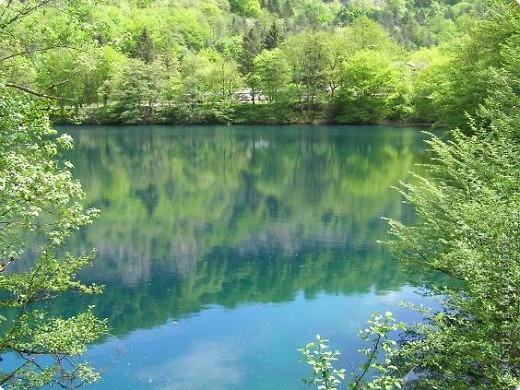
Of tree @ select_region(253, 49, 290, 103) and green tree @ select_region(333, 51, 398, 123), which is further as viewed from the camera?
tree @ select_region(253, 49, 290, 103)

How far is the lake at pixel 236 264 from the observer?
1262cm

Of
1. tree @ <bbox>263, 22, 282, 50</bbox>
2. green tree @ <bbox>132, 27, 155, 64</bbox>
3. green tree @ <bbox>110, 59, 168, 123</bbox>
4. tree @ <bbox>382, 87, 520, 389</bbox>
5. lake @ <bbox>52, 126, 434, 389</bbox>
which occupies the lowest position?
lake @ <bbox>52, 126, 434, 389</bbox>

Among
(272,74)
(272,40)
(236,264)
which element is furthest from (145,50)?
(236,264)

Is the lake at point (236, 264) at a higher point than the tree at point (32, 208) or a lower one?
lower

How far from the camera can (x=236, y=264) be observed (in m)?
19.7

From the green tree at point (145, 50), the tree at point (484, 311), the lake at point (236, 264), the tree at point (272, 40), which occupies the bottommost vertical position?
the lake at point (236, 264)

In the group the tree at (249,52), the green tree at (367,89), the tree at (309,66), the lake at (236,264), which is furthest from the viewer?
the tree at (249,52)

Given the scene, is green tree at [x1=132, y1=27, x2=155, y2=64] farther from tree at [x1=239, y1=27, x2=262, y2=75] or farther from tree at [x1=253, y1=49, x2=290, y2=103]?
A: tree at [x1=253, y1=49, x2=290, y2=103]

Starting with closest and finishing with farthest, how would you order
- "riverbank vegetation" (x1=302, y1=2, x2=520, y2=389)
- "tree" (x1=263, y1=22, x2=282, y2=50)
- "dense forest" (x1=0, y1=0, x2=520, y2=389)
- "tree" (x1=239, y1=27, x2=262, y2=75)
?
"riverbank vegetation" (x1=302, y1=2, x2=520, y2=389) → "dense forest" (x1=0, y1=0, x2=520, y2=389) → "tree" (x1=239, y1=27, x2=262, y2=75) → "tree" (x1=263, y1=22, x2=282, y2=50)

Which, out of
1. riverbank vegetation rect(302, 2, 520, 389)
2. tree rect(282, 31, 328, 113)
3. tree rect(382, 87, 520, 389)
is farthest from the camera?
tree rect(282, 31, 328, 113)

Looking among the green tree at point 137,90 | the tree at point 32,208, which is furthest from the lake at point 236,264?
the green tree at point 137,90

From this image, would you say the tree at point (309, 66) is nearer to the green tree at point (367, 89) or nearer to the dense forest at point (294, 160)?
the dense forest at point (294, 160)

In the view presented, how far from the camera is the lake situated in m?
12.6

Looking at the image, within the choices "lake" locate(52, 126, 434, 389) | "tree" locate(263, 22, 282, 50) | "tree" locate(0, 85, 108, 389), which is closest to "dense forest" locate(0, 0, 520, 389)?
"tree" locate(0, 85, 108, 389)
